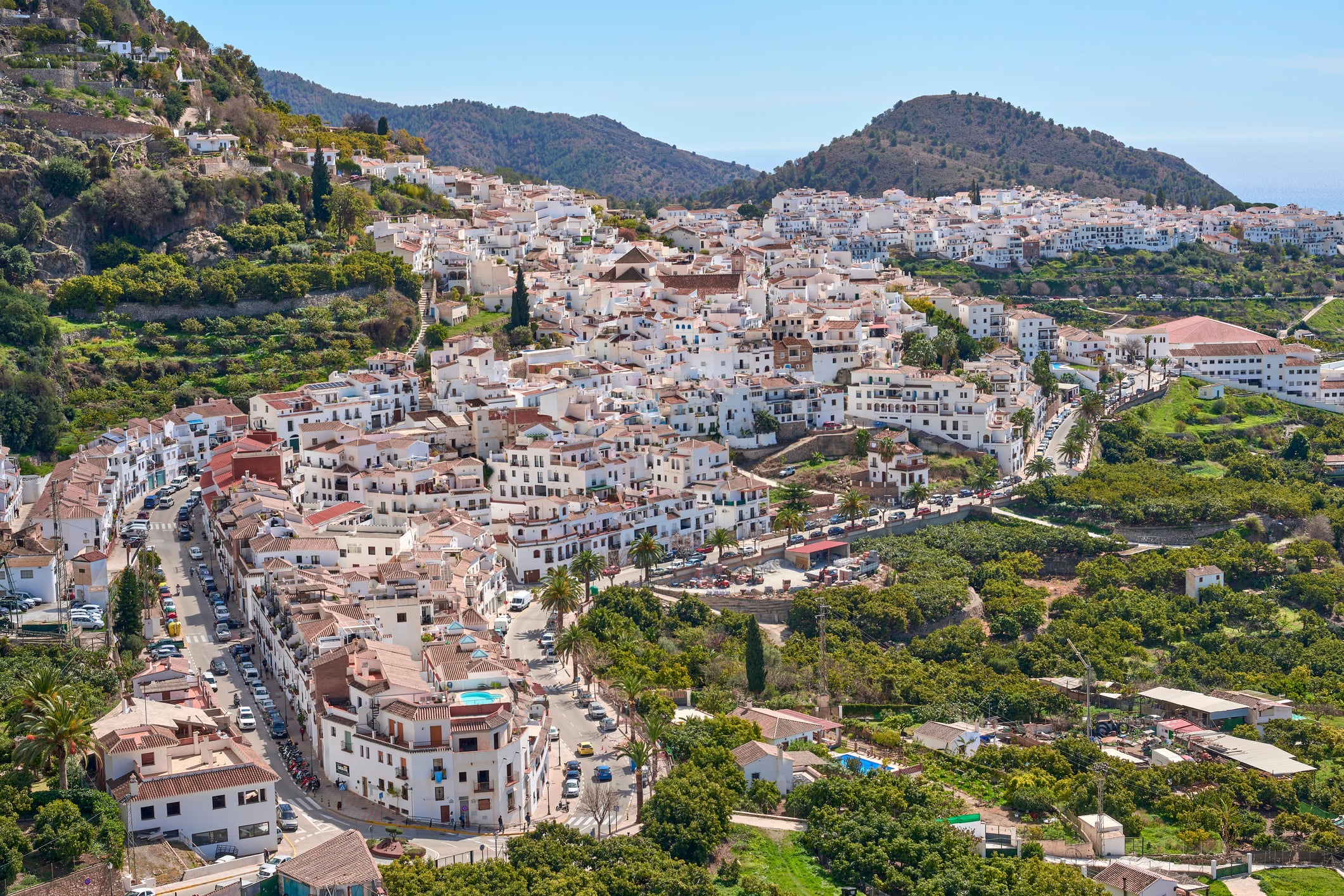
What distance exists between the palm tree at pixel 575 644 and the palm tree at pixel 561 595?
0.76m

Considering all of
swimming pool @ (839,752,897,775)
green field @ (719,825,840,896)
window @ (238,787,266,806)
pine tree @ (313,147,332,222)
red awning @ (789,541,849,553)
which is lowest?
green field @ (719,825,840,896)

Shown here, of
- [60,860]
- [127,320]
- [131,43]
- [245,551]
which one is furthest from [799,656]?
[131,43]

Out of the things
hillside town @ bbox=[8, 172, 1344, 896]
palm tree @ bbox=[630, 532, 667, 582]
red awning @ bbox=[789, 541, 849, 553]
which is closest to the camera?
hillside town @ bbox=[8, 172, 1344, 896]

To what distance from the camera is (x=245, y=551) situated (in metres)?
38.8

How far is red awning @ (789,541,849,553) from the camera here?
47812mm

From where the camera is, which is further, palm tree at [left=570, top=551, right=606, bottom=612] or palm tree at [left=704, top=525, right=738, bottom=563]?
palm tree at [left=704, top=525, right=738, bottom=563]

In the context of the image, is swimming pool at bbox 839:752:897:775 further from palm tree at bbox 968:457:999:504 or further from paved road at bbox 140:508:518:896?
palm tree at bbox 968:457:999:504

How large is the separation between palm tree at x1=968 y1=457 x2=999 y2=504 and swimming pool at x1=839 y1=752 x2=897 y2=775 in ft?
70.4

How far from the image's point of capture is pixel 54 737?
2677cm

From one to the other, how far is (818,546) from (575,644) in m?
13.9

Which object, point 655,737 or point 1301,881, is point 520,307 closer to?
point 655,737

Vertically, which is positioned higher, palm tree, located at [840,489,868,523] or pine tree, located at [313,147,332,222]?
pine tree, located at [313,147,332,222]

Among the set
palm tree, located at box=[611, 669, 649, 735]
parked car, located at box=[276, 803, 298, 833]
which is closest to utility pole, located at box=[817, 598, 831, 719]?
palm tree, located at box=[611, 669, 649, 735]

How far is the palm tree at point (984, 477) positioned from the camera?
175 feet
